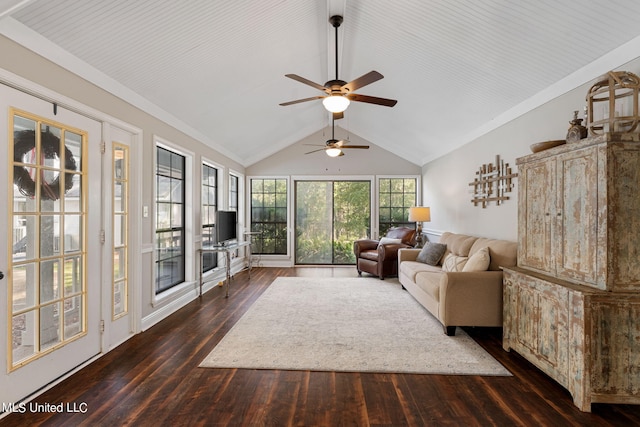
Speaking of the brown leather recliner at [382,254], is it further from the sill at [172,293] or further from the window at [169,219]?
the window at [169,219]

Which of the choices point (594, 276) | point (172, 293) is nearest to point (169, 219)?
point (172, 293)

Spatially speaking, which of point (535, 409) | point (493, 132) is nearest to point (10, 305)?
point (535, 409)

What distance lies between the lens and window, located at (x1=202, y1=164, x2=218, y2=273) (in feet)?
18.4

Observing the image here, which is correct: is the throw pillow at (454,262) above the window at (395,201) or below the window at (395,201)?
below

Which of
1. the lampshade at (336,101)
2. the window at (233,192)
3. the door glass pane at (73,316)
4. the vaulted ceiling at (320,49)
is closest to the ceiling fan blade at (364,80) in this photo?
the lampshade at (336,101)

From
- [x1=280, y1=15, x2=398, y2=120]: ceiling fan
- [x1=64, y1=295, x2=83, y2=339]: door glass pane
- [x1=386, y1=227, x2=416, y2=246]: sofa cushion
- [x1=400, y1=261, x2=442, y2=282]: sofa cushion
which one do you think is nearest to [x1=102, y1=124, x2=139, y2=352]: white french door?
[x1=64, y1=295, x2=83, y2=339]: door glass pane

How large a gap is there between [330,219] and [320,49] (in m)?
4.42

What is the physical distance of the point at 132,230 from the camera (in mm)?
3426

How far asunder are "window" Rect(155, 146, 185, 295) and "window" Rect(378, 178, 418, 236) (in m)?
4.61

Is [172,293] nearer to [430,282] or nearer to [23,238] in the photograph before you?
[23,238]

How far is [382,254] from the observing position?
6.21 m

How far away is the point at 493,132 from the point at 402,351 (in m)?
3.29

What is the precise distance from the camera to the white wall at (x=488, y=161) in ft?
10.5

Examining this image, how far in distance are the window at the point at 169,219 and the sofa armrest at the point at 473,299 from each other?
11.6ft
